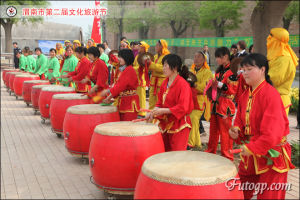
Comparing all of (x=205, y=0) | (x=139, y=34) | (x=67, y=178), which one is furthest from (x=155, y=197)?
(x=139, y=34)

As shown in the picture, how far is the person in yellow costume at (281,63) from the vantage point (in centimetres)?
398

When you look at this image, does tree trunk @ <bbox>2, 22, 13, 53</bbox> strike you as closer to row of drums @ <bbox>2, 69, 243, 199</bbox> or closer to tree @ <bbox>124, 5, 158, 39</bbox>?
tree @ <bbox>124, 5, 158, 39</bbox>

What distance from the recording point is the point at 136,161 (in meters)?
3.38

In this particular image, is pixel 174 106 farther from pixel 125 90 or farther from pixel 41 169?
pixel 41 169

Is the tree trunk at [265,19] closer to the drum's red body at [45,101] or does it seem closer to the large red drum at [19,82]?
the drum's red body at [45,101]

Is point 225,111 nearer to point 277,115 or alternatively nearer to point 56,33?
point 277,115

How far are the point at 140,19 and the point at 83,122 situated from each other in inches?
1362

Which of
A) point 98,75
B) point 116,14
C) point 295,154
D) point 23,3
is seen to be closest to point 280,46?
point 295,154

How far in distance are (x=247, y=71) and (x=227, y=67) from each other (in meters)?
2.23

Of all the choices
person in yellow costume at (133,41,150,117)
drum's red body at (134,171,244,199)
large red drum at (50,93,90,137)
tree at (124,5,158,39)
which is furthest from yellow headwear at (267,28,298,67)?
tree at (124,5,158,39)

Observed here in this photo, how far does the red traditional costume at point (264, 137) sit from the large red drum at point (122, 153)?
1.00 m

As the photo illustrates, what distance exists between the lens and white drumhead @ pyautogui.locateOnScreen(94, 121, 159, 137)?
3432 mm

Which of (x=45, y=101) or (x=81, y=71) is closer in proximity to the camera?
(x=81, y=71)

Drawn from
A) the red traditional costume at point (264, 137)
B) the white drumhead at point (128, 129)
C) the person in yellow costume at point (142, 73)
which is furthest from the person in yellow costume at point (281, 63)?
the person in yellow costume at point (142, 73)
